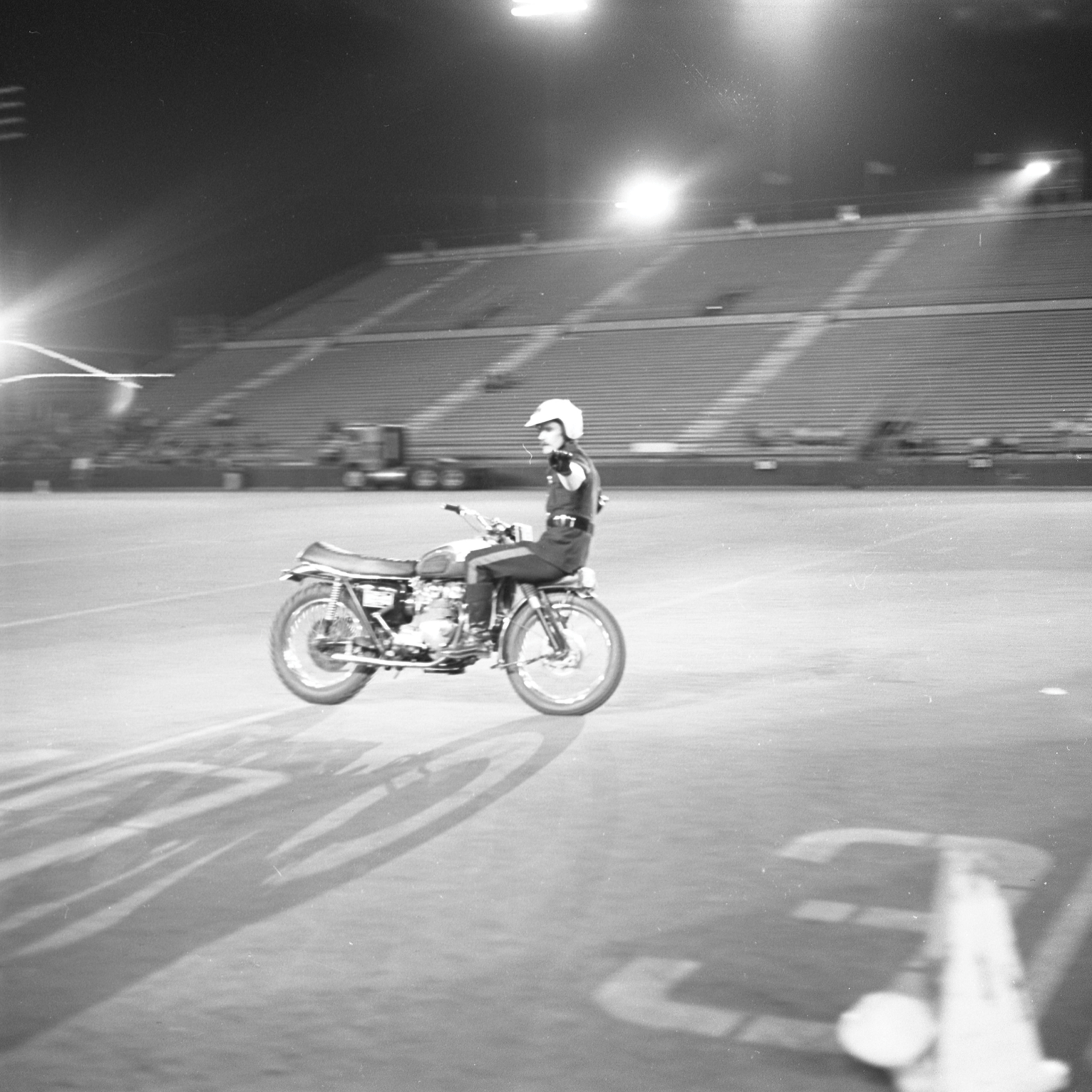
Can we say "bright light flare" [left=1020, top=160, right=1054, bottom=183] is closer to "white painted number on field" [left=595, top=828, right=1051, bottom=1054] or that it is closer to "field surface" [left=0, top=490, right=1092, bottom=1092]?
"field surface" [left=0, top=490, right=1092, bottom=1092]

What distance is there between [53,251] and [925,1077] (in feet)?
165

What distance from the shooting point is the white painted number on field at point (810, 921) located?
3.96m

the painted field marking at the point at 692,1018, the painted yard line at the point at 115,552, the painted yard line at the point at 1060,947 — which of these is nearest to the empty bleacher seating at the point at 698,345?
the painted yard line at the point at 115,552

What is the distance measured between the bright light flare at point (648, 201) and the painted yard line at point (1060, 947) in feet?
193

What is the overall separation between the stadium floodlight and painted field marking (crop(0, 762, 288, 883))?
7423 mm

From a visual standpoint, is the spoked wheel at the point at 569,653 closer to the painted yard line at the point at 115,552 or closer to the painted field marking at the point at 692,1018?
the painted field marking at the point at 692,1018

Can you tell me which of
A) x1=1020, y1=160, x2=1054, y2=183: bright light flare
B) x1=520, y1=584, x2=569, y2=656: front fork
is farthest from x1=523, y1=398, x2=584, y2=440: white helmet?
x1=1020, y1=160, x2=1054, y2=183: bright light flare

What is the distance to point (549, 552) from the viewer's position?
27.8 ft

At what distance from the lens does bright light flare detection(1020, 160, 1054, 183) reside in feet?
183

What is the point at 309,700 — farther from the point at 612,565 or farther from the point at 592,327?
the point at 592,327

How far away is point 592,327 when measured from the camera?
56.7 meters

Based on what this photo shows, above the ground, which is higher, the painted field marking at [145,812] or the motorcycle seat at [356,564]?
the motorcycle seat at [356,564]

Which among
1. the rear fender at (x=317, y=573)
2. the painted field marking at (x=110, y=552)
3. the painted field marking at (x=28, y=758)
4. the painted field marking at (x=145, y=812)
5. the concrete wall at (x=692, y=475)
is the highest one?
the concrete wall at (x=692, y=475)

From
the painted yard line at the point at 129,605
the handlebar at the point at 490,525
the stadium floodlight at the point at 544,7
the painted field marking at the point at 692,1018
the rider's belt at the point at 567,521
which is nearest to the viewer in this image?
the painted field marking at the point at 692,1018
